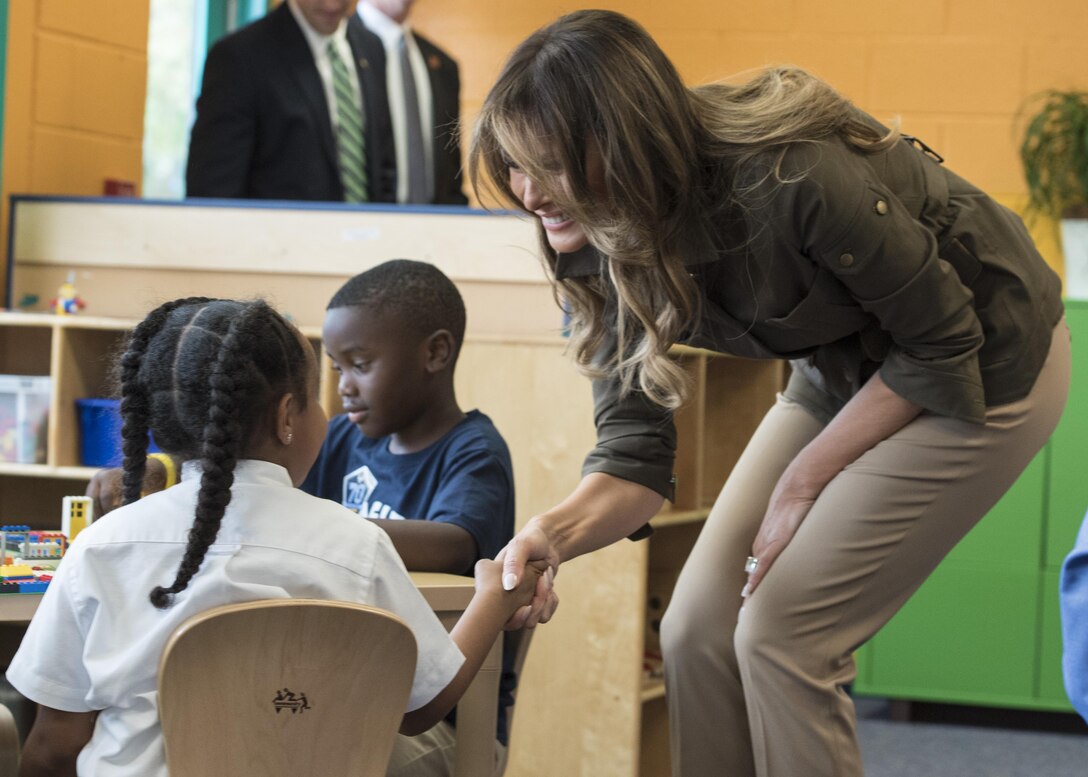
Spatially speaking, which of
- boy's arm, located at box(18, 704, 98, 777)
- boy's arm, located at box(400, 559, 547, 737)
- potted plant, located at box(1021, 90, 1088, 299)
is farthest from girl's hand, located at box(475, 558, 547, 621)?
potted plant, located at box(1021, 90, 1088, 299)

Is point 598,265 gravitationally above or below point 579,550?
above

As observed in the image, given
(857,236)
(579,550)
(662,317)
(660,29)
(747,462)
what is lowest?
(579,550)

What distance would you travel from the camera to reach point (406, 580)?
1.38 meters

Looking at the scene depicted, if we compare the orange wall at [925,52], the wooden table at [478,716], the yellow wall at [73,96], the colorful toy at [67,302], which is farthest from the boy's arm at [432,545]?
the orange wall at [925,52]

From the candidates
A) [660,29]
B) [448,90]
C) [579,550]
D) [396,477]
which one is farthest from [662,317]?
[660,29]

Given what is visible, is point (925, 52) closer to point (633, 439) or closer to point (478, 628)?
point (633, 439)

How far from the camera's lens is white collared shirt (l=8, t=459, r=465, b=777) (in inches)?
49.9

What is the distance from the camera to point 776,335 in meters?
1.69

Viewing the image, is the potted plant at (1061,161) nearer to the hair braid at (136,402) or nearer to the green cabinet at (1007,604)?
the green cabinet at (1007,604)

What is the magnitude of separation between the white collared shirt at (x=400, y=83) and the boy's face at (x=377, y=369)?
1779mm

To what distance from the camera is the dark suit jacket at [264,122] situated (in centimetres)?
355

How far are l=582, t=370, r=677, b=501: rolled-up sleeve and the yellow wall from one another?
7.30 feet

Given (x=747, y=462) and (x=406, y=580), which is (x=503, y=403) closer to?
(x=747, y=462)

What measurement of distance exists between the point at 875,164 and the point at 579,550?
0.62 m
